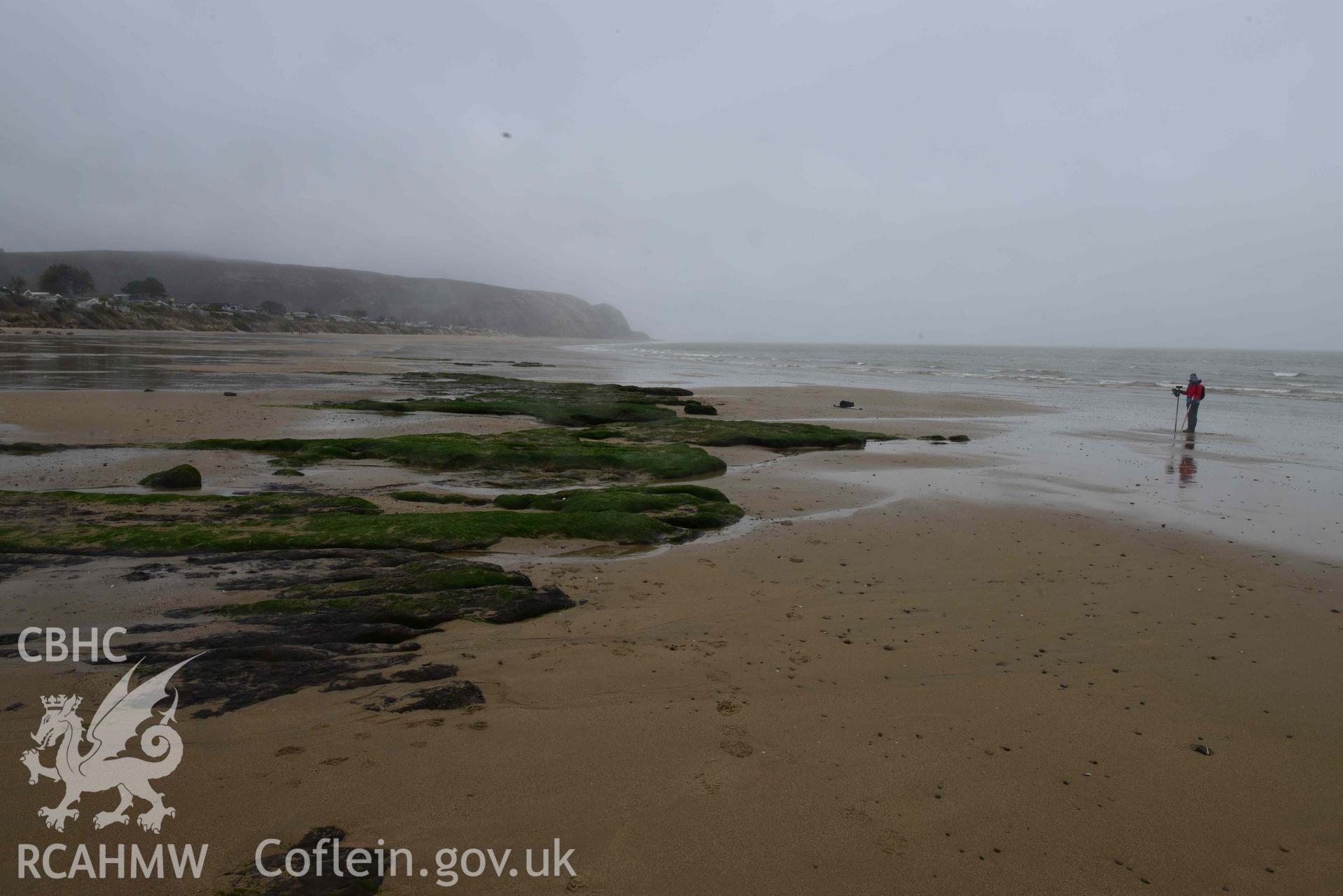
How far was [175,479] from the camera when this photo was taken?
393 inches

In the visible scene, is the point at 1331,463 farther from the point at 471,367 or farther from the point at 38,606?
the point at 471,367

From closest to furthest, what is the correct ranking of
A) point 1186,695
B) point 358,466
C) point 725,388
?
point 1186,695
point 358,466
point 725,388

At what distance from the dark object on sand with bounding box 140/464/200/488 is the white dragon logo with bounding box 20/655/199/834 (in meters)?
6.68

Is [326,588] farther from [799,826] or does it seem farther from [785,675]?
[799,826]

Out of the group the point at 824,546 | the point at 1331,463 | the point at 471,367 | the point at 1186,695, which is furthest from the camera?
the point at 471,367

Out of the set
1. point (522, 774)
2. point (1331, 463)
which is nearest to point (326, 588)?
point (522, 774)

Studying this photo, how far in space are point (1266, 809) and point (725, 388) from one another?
30177 millimetres

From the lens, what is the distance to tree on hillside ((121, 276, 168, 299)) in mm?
113750

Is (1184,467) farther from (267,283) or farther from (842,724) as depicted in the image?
(267,283)

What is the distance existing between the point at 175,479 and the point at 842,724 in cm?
959

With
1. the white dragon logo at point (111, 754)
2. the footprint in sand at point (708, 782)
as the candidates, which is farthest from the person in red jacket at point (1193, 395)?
the white dragon logo at point (111, 754)

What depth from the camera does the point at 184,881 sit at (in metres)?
2.91

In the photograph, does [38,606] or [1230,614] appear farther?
[1230,614]

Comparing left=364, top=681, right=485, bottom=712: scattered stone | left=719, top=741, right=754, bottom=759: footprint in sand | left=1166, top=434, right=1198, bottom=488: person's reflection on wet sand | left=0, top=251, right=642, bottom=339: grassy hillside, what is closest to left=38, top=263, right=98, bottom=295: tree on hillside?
left=0, top=251, right=642, bottom=339: grassy hillside
